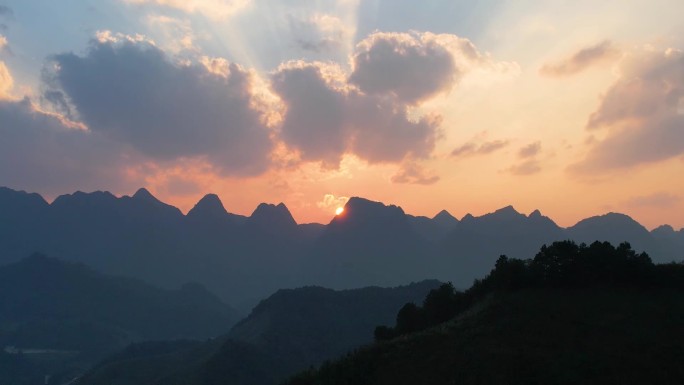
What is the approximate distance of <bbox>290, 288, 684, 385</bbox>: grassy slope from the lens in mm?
42906

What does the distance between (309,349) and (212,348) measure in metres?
37.4

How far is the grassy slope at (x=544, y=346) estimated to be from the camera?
4291 cm

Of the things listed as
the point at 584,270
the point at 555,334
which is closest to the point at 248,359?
the point at 584,270

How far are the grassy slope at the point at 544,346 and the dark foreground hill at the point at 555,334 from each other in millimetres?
98

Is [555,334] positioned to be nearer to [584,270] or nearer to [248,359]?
[584,270]

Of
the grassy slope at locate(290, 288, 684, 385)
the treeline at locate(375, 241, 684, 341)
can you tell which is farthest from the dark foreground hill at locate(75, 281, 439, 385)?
the grassy slope at locate(290, 288, 684, 385)

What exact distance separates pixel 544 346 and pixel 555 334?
3.20 m

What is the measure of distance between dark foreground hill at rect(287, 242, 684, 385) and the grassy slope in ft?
0.32

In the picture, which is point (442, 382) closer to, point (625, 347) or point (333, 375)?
point (333, 375)

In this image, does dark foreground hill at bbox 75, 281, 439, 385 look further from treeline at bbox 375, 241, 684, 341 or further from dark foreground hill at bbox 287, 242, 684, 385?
dark foreground hill at bbox 287, 242, 684, 385

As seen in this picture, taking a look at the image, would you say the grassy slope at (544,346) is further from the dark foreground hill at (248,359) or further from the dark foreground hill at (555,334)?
the dark foreground hill at (248,359)

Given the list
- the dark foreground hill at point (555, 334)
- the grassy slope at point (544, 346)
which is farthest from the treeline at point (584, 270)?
the grassy slope at point (544, 346)

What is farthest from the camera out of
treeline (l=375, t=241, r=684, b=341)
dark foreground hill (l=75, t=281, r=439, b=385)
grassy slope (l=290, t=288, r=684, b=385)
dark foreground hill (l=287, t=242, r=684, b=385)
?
dark foreground hill (l=75, t=281, r=439, b=385)

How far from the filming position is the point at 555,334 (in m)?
50.3
